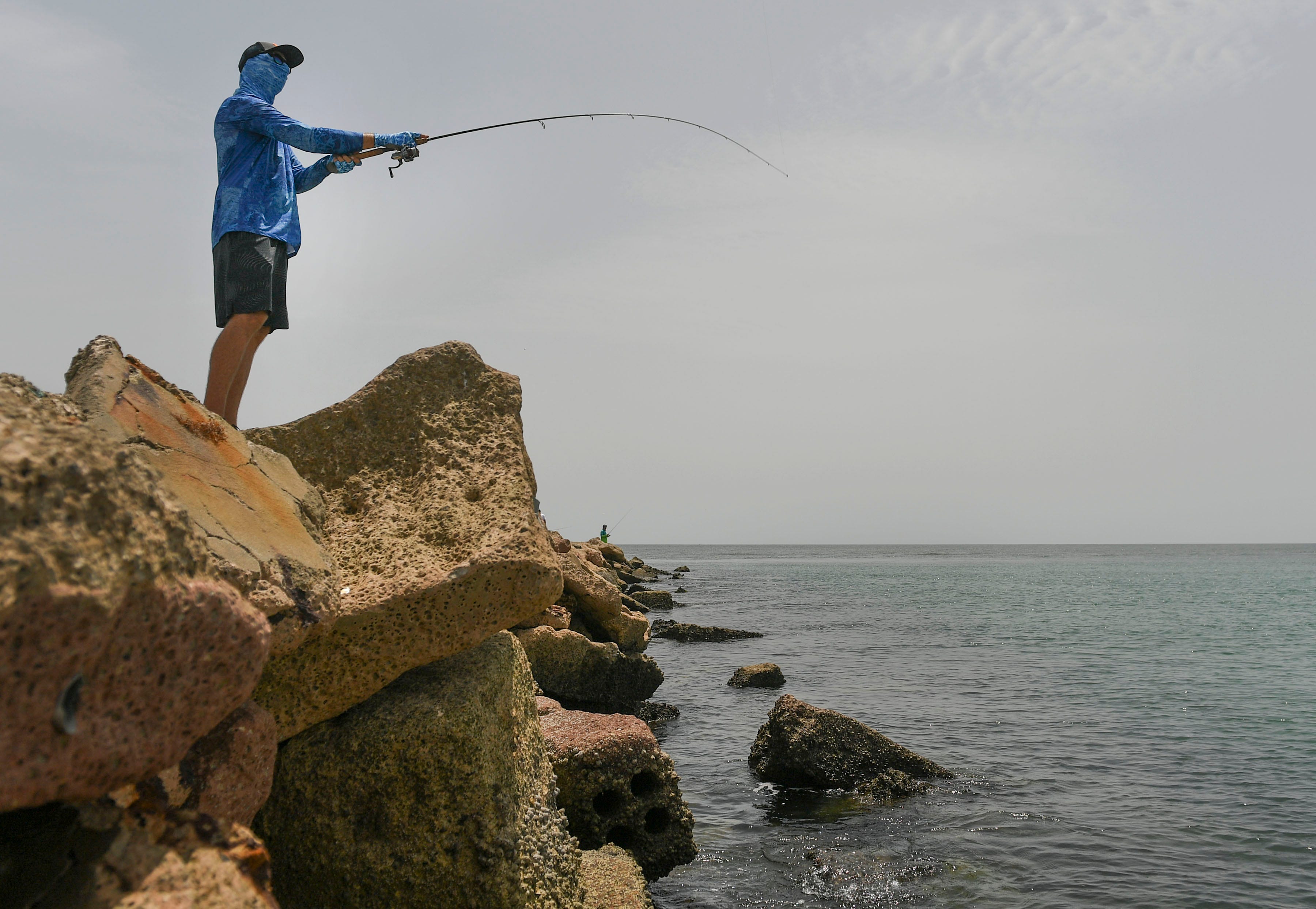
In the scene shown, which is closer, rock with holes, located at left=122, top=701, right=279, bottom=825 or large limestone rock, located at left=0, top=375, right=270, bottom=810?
large limestone rock, located at left=0, top=375, right=270, bottom=810

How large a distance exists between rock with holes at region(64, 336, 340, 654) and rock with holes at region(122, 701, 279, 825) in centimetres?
34

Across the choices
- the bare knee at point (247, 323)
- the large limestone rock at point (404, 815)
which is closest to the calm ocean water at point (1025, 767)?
the large limestone rock at point (404, 815)

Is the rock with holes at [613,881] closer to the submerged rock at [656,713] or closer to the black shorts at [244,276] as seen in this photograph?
the black shorts at [244,276]

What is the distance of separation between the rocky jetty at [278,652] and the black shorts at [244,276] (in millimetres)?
614

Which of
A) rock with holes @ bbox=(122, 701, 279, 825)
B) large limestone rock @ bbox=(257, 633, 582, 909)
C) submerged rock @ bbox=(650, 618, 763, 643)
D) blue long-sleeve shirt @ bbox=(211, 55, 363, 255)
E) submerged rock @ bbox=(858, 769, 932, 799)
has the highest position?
blue long-sleeve shirt @ bbox=(211, 55, 363, 255)

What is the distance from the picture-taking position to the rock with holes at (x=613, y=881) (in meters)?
4.58

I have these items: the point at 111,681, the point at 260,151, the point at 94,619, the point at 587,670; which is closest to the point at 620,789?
the point at 260,151

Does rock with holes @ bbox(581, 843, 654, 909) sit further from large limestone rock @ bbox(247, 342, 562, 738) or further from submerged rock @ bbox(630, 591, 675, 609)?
submerged rock @ bbox(630, 591, 675, 609)

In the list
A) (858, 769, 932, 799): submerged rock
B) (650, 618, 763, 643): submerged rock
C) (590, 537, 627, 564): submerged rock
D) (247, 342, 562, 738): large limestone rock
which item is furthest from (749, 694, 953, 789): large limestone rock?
(590, 537, 627, 564): submerged rock

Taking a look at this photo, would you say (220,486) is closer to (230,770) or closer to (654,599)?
(230,770)

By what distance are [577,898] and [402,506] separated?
6.20 ft

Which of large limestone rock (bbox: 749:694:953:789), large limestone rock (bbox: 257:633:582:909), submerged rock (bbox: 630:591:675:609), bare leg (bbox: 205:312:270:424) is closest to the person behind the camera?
large limestone rock (bbox: 257:633:582:909)

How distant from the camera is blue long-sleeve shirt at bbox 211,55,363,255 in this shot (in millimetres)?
4141

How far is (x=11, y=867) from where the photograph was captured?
1753 mm
